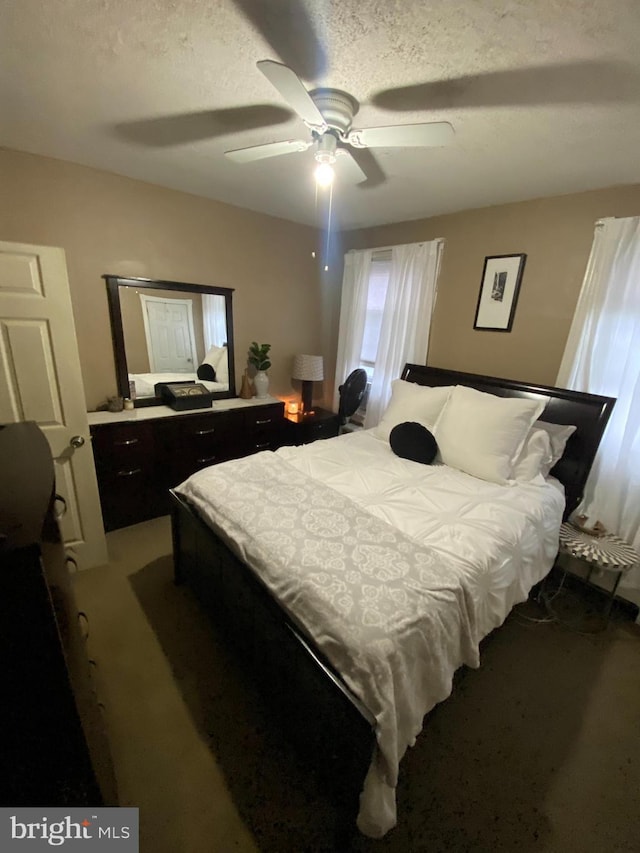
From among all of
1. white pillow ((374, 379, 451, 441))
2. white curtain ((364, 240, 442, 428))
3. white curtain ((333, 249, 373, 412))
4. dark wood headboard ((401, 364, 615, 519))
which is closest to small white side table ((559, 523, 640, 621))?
dark wood headboard ((401, 364, 615, 519))

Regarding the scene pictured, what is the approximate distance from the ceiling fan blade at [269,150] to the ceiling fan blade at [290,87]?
6.8 inches

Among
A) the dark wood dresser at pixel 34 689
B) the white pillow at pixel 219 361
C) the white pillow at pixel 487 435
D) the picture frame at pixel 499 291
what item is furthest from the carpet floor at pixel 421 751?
the picture frame at pixel 499 291

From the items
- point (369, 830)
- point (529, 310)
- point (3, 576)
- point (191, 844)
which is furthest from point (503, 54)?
point (191, 844)

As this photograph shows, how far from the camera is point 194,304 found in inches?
118

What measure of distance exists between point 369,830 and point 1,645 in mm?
1154

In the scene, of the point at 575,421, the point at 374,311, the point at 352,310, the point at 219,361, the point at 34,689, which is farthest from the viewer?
the point at 352,310

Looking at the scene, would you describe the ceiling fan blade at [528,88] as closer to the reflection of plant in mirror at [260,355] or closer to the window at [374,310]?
the window at [374,310]

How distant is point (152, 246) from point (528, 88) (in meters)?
2.53

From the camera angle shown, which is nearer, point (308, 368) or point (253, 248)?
point (253, 248)

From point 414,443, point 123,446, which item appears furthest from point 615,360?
point 123,446

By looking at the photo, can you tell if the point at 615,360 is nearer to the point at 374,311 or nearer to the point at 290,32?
the point at 374,311

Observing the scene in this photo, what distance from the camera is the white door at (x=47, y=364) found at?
70.8 inches

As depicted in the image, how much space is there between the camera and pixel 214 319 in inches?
123

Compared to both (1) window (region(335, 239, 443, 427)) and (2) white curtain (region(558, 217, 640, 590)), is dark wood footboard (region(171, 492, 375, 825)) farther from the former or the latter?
(1) window (region(335, 239, 443, 427))
